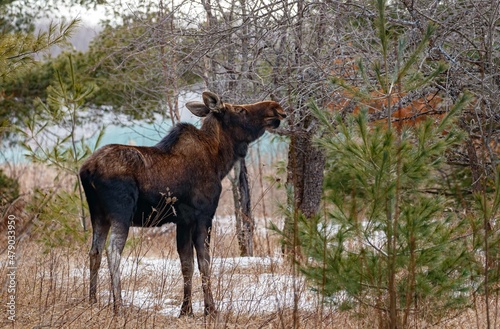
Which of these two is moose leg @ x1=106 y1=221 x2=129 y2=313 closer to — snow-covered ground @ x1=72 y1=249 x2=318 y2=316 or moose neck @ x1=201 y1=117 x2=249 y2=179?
snow-covered ground @ x1=72 y1=249 x2=318 y2=316

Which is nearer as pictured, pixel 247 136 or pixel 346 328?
pixel 346 328

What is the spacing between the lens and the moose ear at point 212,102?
7.57 meters

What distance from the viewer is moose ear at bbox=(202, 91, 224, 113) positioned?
757 cm

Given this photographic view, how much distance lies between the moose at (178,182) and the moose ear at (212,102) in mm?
10

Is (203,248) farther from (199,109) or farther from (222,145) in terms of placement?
(199,109)

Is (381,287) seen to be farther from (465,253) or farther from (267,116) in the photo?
(267,116)

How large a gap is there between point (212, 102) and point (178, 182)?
1.05 metres

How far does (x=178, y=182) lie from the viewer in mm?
7008

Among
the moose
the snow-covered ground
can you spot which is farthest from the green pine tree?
the moose

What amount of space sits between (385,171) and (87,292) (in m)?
3.23

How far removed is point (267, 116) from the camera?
774 cm

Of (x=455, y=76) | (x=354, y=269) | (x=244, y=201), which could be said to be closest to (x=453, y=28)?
(x=455, y=76)

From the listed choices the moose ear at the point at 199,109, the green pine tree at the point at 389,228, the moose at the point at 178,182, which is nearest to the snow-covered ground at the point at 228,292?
the moose at the point at 178,182

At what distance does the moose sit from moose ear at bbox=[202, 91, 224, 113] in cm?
1
